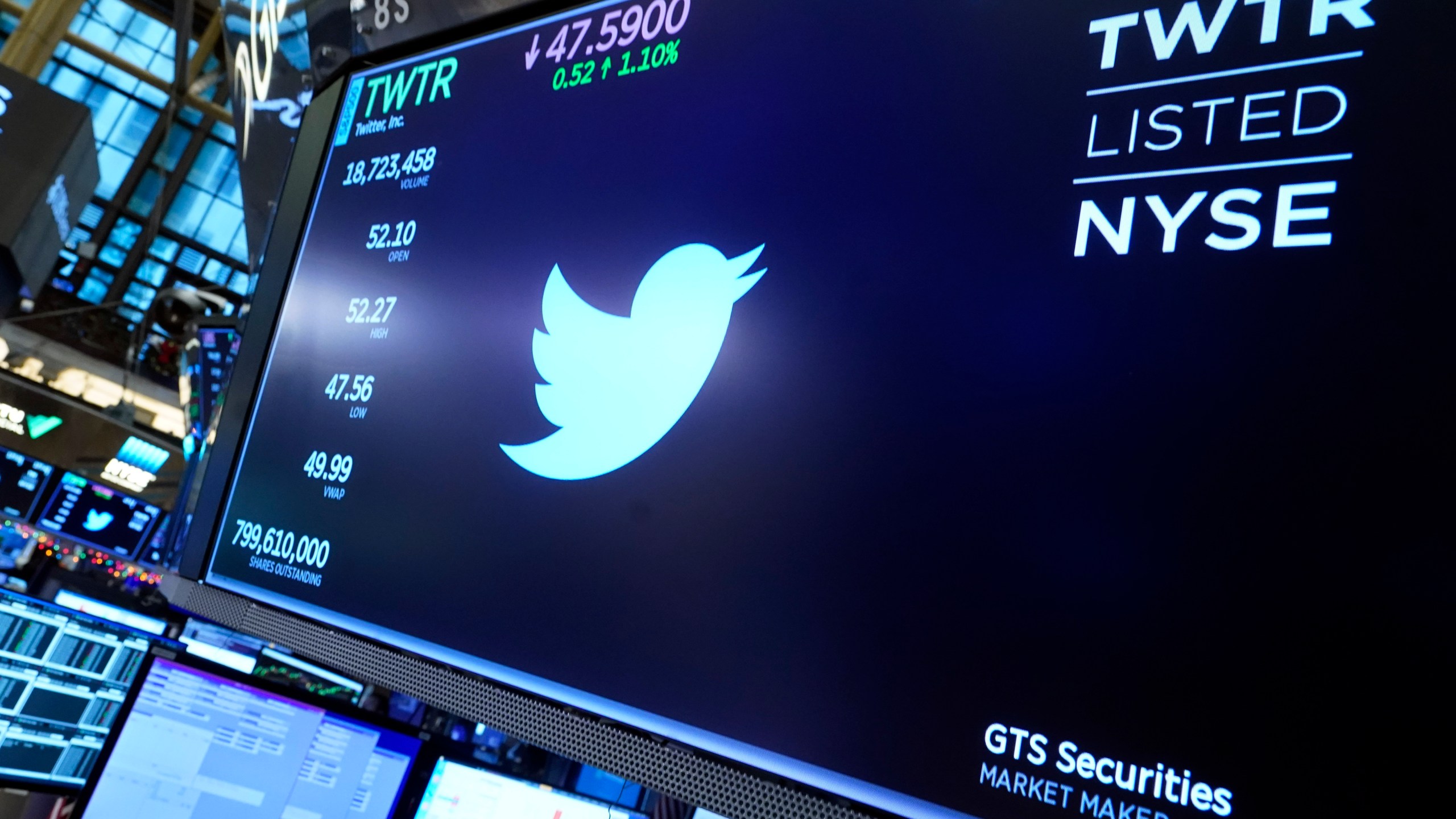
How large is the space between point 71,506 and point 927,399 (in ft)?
21.2

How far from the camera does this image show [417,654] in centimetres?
129

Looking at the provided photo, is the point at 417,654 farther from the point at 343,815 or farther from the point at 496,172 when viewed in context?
the point at 343,815

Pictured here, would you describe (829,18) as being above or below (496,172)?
above

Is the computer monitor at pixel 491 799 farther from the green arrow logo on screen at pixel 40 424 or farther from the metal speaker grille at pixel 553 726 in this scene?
the green arrow logo on screen at pixel 40 424

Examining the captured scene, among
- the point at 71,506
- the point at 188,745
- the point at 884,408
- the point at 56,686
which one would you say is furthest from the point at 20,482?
the point at 884,408

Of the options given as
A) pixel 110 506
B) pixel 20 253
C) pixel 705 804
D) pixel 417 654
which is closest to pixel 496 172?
pixel 417 654

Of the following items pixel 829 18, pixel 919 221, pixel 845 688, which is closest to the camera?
pixel 845 688

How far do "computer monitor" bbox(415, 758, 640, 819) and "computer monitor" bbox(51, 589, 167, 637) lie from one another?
6.73 feet

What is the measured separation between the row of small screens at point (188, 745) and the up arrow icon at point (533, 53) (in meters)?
1.40

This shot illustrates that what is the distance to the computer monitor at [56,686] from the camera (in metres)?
2.28

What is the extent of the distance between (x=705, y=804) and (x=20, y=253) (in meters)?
5.68

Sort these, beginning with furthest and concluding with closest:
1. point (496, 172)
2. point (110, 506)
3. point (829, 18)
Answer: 1. point (110, 506)
2. point (496, 172)
3. point (829, 18)

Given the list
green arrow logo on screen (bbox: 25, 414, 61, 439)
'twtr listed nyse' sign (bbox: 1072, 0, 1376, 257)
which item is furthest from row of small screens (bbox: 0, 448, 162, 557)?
'twtr listed nyse' sign (bbox: 1072, 0, 1376, 257)

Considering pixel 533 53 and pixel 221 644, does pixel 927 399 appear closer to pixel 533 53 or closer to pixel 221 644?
pixel 533 53
